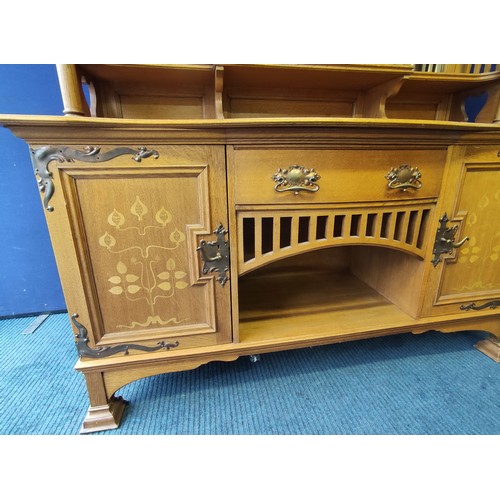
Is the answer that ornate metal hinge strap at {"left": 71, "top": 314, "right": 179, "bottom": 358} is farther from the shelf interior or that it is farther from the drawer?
the drawer

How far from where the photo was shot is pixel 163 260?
770mm

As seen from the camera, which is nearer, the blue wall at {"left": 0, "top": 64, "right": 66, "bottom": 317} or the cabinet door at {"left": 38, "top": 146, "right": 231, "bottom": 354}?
the cabinet door at {"left": 38, "top": 146, "right": 231, "bottom": 354}

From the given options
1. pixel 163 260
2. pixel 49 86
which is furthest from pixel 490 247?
pixel 49 86

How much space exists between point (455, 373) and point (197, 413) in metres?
0.95

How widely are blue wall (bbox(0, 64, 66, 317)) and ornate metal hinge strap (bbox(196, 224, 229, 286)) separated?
98 cm

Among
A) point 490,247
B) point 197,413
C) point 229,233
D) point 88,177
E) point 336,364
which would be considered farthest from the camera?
point 336,364

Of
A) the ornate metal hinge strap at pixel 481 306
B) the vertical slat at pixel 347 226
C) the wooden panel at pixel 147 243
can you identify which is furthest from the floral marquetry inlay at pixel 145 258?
the ornate metal hinge strap at pixel 481 306

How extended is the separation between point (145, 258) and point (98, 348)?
11.8 inches

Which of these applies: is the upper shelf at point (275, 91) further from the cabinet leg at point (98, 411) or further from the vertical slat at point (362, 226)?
the cabinet leg at point (98, 411)

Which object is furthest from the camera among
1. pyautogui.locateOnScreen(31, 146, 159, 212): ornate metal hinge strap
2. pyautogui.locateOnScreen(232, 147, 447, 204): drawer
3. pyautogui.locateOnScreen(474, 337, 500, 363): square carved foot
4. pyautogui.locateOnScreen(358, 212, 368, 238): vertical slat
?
pyautogui.locateOnScreen(474, 337, 500, 363): square carved foot

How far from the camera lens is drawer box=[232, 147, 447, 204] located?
75cm


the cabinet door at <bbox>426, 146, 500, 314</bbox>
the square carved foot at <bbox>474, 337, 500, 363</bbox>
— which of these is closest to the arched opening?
the cabinet door at <bbox>426, 146, 500, 314</bbox>

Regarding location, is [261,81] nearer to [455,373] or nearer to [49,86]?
[49,86]

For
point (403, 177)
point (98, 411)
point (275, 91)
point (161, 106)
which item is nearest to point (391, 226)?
point (403, 177)
